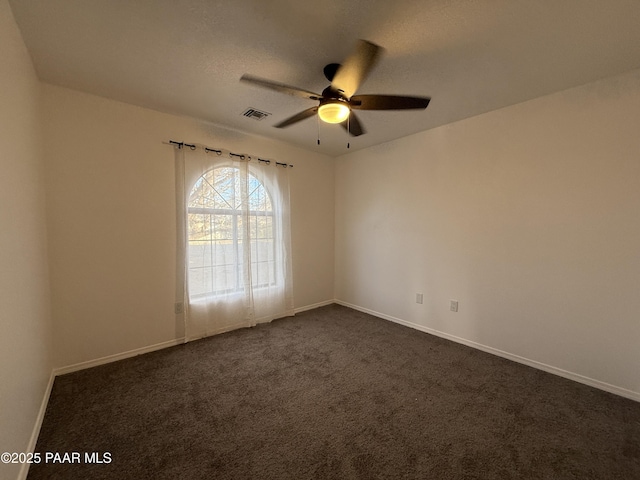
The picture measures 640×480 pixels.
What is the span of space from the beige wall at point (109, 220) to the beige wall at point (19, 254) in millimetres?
258

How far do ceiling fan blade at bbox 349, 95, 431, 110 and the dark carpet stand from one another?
219cm

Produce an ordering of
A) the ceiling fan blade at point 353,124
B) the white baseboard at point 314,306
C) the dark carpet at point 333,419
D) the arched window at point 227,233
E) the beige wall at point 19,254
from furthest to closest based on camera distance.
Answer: the white baseboard at point 314,306
the arched window at point 227,233
the ceiling fan blade at point 353,124
the dark carpet at point 333,419
the beige wall at point 19,254

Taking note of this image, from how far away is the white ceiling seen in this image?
1448 mm

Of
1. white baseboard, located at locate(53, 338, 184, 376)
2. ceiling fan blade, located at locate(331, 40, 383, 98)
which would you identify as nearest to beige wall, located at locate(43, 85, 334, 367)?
white baseboard, located at locate(53, 338, 184, 376)

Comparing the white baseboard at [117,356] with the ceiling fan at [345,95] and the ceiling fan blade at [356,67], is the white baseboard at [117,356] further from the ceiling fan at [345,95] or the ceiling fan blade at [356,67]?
the ceiling fan blade at [356,67]

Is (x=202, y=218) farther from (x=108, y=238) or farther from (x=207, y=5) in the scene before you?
(x=207, y=5)

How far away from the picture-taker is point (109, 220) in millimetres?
2484

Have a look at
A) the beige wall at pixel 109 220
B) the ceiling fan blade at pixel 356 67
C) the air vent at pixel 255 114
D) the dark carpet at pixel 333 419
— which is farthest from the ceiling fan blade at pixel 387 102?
the dark carpet at pixel 333 419

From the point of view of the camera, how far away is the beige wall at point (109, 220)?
227cm

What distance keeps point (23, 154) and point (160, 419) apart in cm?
191

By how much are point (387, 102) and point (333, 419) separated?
226cm

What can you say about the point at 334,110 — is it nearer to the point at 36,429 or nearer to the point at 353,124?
the point at 353,124

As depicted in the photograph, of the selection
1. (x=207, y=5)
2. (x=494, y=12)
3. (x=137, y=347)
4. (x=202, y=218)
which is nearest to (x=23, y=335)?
(x=137, y=347)

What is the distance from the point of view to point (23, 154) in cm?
162
